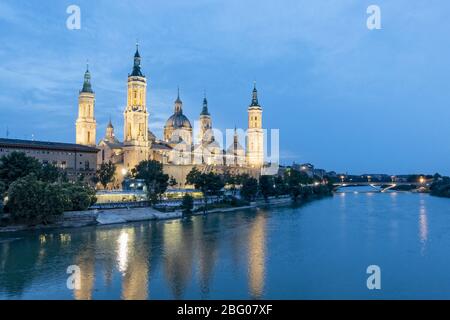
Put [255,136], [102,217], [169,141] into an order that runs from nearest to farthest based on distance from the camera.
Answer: [102,217], [169,141], [255,136]

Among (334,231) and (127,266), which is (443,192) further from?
(127,266)

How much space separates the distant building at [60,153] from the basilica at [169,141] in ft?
24.0

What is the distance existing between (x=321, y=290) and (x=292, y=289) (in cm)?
122

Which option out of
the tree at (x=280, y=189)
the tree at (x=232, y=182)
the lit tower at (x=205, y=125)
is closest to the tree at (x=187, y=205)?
the tree at (x=232, y=182)

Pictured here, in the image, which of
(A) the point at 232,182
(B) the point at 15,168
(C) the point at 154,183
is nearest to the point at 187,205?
(C) the point at 154,183

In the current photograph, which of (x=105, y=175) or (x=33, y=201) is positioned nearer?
(x=33, y=201)

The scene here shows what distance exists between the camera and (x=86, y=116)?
70375mm

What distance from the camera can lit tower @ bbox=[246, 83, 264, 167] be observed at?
99.4 m

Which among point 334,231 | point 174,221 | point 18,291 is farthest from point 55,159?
point 18,291

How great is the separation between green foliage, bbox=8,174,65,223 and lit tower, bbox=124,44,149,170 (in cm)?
3423

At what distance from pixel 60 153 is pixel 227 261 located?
39.9 metres

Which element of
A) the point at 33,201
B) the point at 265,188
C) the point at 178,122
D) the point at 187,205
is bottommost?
the point at 187,205

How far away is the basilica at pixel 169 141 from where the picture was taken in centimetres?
6856

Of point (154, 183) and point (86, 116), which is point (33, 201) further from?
point (86, 116)
